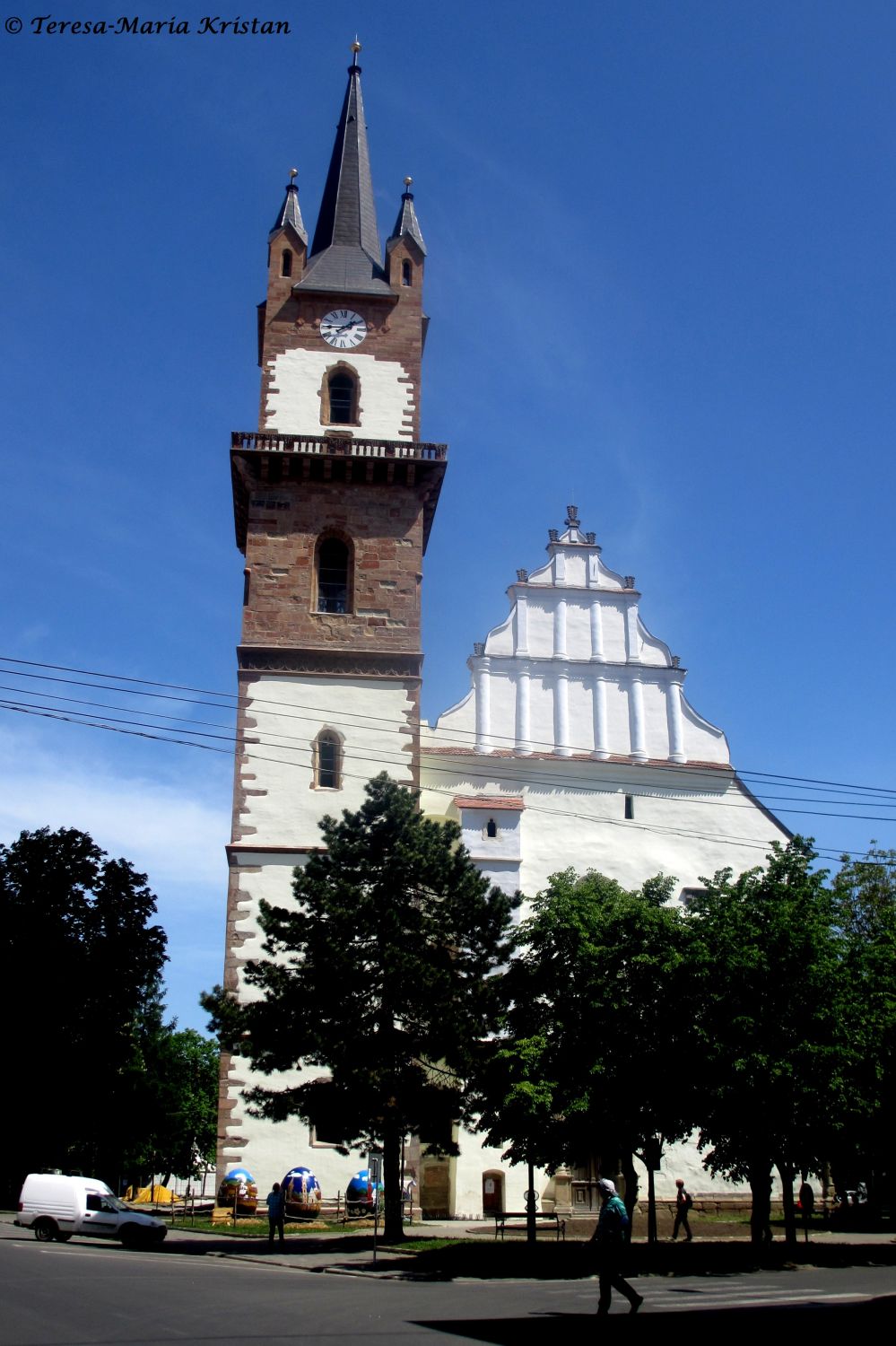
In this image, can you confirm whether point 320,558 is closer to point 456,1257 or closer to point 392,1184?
point 392,1184

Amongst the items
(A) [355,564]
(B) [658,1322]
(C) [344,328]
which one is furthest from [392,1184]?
(C) [344,328]

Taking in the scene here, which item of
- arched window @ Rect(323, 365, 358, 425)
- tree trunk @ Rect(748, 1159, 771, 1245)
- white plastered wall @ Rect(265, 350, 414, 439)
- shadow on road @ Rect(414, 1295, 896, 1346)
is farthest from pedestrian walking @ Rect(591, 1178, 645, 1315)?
arched window @ Rect(323, 365, 358, 425)

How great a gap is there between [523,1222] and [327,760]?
12.7 metres

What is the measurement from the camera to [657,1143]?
24.3m

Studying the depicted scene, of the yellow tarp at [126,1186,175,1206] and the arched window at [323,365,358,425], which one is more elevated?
the arched window at [323,365,358,425]

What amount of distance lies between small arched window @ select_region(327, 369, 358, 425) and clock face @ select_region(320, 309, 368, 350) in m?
1.01

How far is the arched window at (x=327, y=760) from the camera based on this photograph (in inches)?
1359

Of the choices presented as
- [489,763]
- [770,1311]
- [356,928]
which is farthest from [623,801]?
[770,1311]

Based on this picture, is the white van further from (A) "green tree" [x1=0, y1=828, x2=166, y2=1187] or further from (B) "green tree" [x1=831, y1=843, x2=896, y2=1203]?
(B) "green tree" [x1=831, y1=843, x2=896, y2=1203]

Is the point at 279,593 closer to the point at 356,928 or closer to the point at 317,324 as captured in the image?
the point at 317,324

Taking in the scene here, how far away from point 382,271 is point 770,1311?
34.9 meters

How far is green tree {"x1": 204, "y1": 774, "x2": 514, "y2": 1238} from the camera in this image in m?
25.0

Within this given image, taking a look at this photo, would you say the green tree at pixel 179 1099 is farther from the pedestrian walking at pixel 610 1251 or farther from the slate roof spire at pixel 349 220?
the pedestrian walking at pixel 610 1251

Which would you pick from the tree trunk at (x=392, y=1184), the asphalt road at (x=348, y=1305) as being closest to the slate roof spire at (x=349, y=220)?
the tree trunk at (x=392, y=1184)
